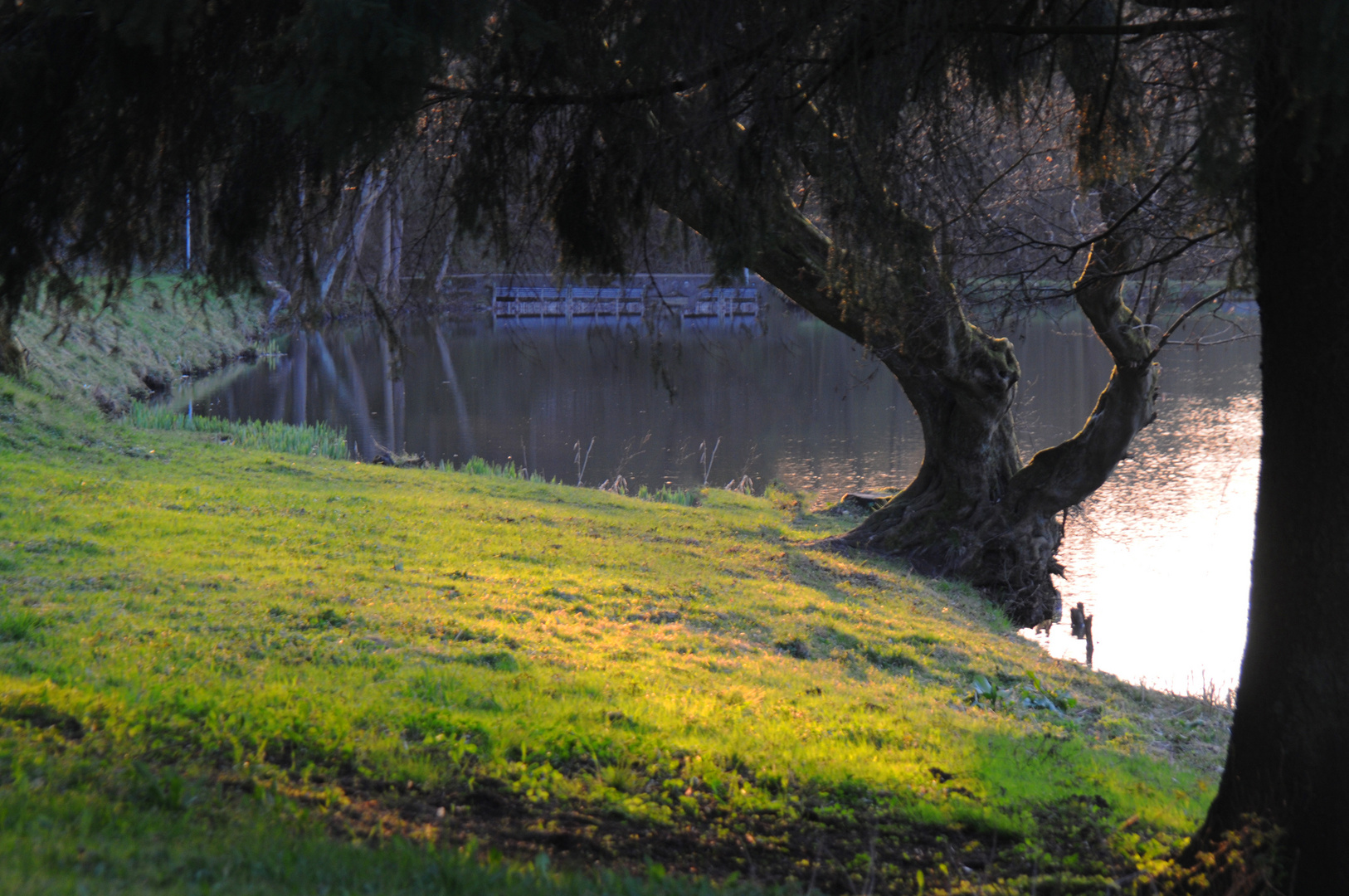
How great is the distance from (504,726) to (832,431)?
1912 cm

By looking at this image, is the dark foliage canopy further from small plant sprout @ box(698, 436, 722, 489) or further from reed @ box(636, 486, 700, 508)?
small plant sprout @ box(698, 436, 722, 489)

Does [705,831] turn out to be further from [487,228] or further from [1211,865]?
[487,228]

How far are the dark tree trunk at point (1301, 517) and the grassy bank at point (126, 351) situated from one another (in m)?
11.8

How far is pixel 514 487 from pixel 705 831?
11.3m

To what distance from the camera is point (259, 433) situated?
1744cm

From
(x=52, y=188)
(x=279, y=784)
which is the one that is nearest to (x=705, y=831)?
(x=279, y=784)

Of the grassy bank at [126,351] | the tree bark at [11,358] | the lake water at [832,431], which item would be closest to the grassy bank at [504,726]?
the lake water at [832,431]

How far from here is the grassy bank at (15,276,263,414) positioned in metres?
18.4

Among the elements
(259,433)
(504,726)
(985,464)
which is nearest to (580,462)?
(259,433)

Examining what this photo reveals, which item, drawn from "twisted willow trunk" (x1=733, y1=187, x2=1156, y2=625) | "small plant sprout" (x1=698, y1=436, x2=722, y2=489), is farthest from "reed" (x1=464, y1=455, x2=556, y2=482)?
"twisted willow trunk" (x1=733, y1=187, x2=1156, y2=625)

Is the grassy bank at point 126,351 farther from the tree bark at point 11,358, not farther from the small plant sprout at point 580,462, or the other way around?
the small plant sprout at point 580,462

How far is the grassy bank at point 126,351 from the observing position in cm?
1842

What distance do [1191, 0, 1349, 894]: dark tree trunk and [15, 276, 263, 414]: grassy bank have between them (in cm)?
1176

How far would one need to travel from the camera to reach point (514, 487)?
49.6 feet
